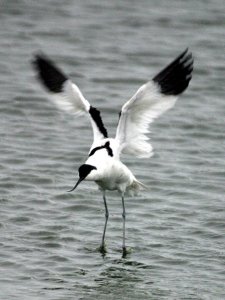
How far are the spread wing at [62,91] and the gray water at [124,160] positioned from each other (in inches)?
50.1

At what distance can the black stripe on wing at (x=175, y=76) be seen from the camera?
36.5ft

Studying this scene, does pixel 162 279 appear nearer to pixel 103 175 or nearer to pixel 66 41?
pixel 103 175

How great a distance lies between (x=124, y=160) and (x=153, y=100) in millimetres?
3538

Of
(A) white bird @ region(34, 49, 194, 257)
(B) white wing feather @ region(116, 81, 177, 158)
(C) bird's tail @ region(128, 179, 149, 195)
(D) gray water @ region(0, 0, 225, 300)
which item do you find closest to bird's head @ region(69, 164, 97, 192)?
(A) white bird @ region(34, 49, 194, 257)

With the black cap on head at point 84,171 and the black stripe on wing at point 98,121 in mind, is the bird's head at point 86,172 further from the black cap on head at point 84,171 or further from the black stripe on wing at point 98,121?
the black stripe on wing at point 98,121

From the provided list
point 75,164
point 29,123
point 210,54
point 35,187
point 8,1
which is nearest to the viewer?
point 35,187

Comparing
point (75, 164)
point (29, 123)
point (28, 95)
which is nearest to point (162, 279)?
point (75, 164)

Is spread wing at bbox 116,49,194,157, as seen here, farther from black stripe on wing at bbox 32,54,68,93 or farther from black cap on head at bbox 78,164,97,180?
black stripe on wing at bbox 32,54,68,93

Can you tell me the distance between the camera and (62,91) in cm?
1195

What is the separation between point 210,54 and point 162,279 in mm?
9935

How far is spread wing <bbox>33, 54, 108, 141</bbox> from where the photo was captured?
38.4ft

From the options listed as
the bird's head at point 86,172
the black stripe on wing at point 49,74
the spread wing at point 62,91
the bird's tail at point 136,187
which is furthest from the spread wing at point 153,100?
the black stripe on wing at point 49,74

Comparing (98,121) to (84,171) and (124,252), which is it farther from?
(124,252)

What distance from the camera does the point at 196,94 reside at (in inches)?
688
